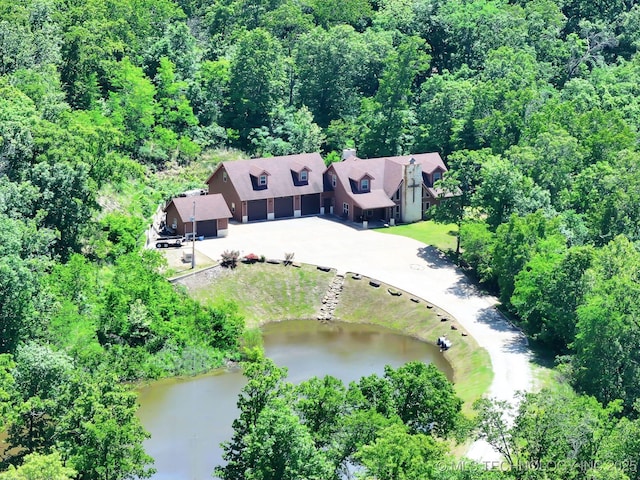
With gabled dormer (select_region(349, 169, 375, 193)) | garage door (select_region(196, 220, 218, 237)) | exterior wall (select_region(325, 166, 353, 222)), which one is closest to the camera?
garage door (select_region(196, 220, 218, 237))

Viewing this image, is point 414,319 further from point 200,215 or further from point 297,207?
point 297,207

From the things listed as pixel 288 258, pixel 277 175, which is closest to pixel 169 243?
pixel 288 258

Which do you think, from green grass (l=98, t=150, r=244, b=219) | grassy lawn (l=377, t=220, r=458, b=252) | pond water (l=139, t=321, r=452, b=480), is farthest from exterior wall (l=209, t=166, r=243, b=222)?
pond water (l=139, t=321, r=452, b=480)

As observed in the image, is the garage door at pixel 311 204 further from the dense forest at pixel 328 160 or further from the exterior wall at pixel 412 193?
the dense forest at pixel 328 160

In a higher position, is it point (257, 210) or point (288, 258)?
point (257, 210)

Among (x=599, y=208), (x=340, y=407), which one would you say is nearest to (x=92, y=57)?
(x=599, y=208)

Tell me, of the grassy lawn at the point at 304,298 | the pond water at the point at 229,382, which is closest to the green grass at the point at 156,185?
the grassy lawn at the point at 304,298

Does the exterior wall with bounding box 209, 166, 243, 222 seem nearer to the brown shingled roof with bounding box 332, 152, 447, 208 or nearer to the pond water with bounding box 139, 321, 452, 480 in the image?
the brown shingled roof with bounding box 332, 152, 447, 208
